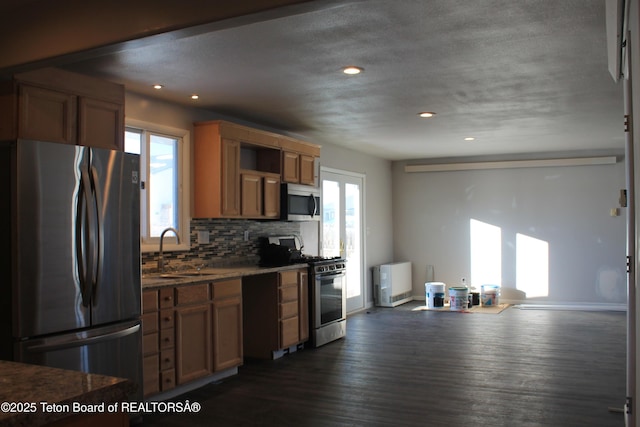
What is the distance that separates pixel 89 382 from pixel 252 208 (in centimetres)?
431

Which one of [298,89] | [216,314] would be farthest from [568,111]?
[216,314]

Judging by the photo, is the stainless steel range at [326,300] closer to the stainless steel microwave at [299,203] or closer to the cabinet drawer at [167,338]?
the stainless steel microwave at [299,203]

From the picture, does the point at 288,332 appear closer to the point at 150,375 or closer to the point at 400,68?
the point at 150,375

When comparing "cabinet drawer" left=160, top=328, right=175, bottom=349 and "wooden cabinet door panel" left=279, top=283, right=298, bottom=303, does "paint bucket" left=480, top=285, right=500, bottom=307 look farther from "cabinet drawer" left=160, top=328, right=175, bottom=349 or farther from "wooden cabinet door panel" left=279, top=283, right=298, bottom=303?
"cabinet drawer" left=160, top=328, right=175, bottom=349

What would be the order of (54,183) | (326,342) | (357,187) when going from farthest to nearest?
(357,187) → (326,342) → (54,183)

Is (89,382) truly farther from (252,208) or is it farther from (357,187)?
(357,187)

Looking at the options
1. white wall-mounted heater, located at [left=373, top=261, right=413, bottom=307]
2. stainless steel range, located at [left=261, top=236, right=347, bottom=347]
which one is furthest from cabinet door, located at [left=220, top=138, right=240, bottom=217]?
white wall-mounted heater, located at [left=373, top=261, right=413, bottom=307]

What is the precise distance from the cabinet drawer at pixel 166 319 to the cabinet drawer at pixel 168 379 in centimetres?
34

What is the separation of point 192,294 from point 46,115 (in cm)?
169

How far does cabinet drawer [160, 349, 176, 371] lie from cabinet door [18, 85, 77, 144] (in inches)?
65.3

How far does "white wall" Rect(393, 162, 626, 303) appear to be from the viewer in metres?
8.79

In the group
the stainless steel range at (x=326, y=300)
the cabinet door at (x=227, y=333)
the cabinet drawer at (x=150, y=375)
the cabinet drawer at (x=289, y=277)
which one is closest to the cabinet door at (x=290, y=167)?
the stainless steel range at (x=326, y=300)

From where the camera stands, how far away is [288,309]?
5.71 meters

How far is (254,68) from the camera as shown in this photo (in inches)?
163
